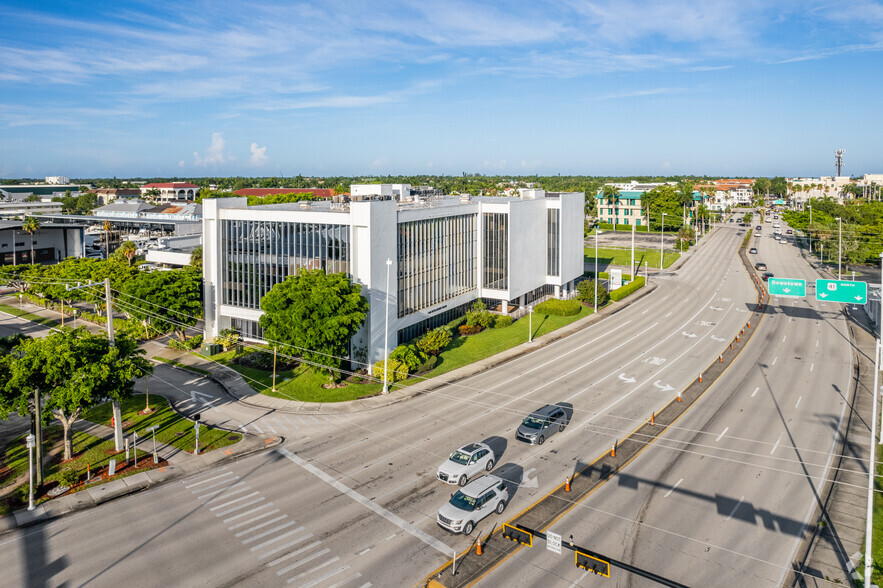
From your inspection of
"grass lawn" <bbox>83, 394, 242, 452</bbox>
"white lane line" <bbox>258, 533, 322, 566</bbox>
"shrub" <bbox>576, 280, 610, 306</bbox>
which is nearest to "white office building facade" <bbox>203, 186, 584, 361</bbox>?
"shrub" <bbox>576, 280, 610, 306</bbox>

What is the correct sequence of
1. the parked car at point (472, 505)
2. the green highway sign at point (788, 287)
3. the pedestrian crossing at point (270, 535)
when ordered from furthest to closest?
1. the green highway sign at point (788, 287)
2. the parked car at point (472, 505)
3. the pedestrian crossing at point (270, 535)

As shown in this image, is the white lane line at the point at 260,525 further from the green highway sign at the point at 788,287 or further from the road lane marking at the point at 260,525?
the green highway sign at the point at 788,287

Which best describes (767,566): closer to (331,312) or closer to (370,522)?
(370,522)

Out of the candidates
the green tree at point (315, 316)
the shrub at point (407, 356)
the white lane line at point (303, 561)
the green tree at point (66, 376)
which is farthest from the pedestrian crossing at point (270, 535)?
the shrub at point (407, 356)

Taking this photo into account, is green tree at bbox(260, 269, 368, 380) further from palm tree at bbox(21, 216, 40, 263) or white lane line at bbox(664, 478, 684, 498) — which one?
palm tree at bbox(21, 216, 40, 263)

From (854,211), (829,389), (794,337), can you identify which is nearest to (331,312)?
(829,389)
